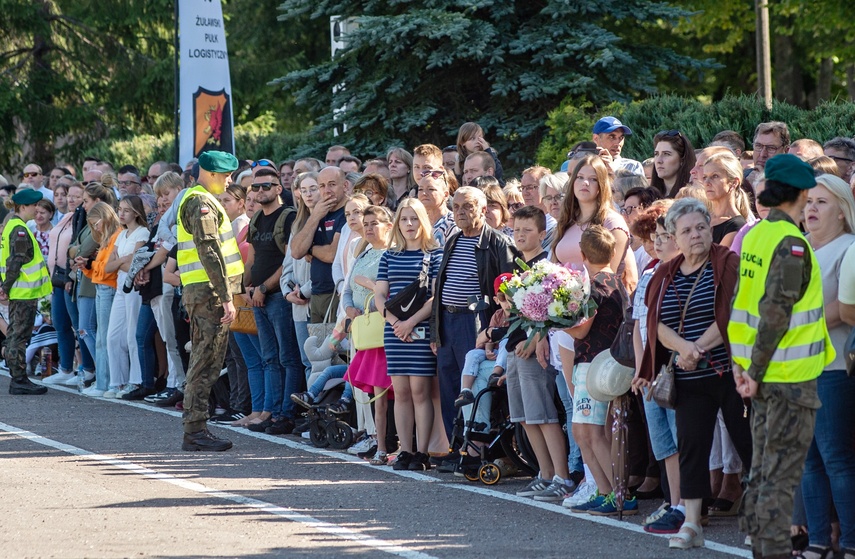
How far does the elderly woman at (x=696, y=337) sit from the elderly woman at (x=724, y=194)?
0.72 meters

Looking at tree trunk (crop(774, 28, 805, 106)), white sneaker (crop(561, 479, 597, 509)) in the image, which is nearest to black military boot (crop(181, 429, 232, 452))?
white sneaker (crop(561, 479, 597, 509))

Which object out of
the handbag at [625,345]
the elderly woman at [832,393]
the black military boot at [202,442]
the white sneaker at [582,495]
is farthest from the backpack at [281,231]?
the elderly woman at [832,393]

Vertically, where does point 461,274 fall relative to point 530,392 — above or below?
above

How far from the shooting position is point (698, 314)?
7.80 meters

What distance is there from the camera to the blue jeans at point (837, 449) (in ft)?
23.5

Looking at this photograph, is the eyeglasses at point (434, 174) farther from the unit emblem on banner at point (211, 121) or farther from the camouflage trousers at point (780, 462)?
the unit emblem on banner at point (211, 121)

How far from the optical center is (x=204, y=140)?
61.1 ft

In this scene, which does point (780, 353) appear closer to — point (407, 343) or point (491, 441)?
point (491, 441)

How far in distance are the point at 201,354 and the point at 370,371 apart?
1491mm

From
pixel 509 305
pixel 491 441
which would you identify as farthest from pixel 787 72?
pixel 509 305

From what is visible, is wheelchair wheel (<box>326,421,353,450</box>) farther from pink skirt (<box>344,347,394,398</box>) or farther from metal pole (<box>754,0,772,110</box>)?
metal pole (<box>754,0,772,110</box>)

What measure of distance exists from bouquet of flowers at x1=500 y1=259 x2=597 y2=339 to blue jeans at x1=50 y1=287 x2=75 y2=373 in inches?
378

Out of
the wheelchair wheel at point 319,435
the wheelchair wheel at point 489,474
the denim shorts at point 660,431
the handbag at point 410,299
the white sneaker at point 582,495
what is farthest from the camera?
the wheelchair wheel at point 319,435

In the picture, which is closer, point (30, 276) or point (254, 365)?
point (254, 365)
